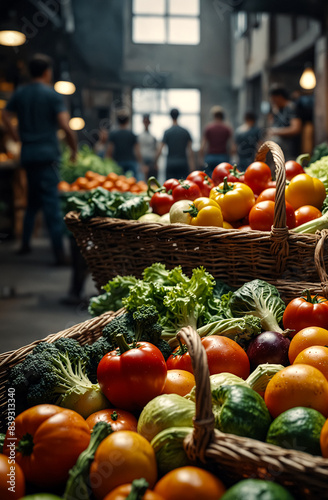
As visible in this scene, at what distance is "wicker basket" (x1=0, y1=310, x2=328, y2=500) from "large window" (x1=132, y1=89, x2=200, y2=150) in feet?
53.7

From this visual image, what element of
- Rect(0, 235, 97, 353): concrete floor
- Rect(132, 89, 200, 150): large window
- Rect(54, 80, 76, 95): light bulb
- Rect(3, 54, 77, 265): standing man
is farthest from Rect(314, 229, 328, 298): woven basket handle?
Rect(132, 89, 200, 150): large window

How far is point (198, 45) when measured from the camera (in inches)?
677

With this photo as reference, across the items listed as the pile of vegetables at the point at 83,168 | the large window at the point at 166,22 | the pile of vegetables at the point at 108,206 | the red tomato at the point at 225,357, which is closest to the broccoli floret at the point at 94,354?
the red tomato at the point at 225,357

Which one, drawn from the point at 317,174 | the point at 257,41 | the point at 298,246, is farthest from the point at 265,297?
the point at 257,41

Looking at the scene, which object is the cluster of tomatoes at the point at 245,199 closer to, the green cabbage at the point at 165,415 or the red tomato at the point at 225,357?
the red tomato at the point at 225,357

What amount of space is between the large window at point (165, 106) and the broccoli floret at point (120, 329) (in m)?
15.8

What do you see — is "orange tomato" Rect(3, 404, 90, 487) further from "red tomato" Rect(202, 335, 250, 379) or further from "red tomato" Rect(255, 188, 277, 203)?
"red tomato" Rect(255, 188, 277, 203)

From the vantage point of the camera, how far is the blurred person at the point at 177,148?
6.53m

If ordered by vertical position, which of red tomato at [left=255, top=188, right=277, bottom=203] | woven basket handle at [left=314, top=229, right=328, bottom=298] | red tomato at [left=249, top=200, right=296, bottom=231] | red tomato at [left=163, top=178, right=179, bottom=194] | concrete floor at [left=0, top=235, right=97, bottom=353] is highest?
red tomato at [left=163, top=178, right=179, bottom=194]

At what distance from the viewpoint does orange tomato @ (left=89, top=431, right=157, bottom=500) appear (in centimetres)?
97

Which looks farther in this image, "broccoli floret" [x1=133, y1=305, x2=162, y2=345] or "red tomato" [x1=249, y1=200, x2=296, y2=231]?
"red tomato" [x1=249, y1=200, x2=296, y2=231]

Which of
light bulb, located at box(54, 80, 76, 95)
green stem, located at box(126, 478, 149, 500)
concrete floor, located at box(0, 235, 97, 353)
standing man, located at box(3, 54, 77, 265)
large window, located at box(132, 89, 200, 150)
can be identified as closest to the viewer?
green stem, located at box(126, 478, 149, 500)

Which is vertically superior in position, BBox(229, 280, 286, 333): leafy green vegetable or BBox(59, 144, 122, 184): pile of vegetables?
BBox(59, 144, 122, 184): pile of vegetables

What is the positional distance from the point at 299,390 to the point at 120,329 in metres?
0.55
